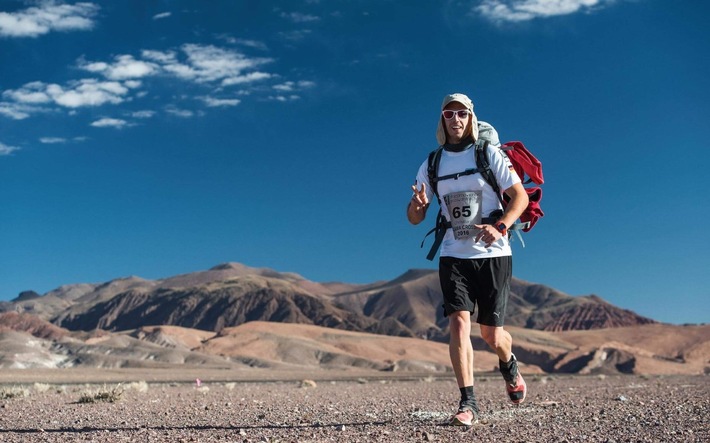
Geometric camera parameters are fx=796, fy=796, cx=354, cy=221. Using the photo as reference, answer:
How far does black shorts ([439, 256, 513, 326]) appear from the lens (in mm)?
6238

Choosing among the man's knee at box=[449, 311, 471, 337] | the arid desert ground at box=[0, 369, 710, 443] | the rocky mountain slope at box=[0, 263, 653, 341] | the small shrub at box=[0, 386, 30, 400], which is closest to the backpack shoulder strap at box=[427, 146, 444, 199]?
the man's knee at box=[449, 311, 471, 337]

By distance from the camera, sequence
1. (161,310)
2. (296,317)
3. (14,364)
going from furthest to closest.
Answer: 1. (161,310)
2. (296,317)
3. (14,364)

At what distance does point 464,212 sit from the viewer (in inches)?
248

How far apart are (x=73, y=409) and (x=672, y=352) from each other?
87497 millimetres

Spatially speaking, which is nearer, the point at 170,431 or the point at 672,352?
the point at 170,431

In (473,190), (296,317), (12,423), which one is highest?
(296,317)

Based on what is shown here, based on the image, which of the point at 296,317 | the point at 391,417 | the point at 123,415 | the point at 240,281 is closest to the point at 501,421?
the point at 391,417

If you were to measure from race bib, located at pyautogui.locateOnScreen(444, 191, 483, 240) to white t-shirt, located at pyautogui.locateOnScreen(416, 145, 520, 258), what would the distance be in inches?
1.1

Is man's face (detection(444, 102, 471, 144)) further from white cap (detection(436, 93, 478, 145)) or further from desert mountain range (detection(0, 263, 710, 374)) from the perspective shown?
desert mountain range (detection(0, 263, 710, 374))

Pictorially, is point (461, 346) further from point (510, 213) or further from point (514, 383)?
point (510, 213)

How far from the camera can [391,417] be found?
7633mm

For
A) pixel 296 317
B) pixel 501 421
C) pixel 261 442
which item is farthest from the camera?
pixel 296 317

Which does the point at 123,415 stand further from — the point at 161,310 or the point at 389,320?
the point at 161,310

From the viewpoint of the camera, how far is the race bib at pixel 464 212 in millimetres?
6285
